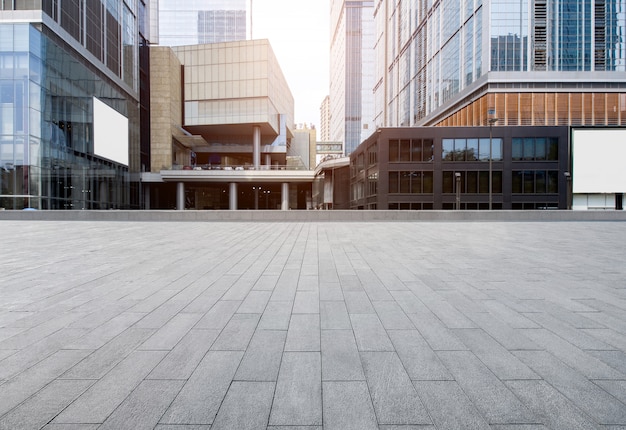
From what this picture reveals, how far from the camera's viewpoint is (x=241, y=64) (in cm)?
6078

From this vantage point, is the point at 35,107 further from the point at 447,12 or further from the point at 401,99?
the point at 401,99

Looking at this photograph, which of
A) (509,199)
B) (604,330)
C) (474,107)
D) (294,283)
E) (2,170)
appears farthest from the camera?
(474,107)

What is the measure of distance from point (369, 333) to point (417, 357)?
0.70 metres

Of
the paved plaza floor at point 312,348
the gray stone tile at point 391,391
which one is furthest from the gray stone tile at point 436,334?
the gray stone tile at point 391,391

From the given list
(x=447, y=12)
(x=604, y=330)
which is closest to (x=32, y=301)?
(x=604, y=330)

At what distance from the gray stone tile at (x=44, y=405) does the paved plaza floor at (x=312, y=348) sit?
0.01 metres

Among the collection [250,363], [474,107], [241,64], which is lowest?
[250,363]

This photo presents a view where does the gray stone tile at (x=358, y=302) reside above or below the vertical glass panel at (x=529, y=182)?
below

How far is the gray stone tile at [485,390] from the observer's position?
243cm

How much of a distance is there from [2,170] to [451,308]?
40.4m

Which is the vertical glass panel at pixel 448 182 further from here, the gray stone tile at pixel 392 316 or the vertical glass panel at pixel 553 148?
the gray stone tile at pixel 392 316

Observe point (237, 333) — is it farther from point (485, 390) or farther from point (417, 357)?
point (485, 390)

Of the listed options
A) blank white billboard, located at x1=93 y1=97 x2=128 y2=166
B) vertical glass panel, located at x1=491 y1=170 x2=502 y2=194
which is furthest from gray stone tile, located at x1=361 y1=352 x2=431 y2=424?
blank white billboard, located at x1=93 y1=97 x2=128 y2=166

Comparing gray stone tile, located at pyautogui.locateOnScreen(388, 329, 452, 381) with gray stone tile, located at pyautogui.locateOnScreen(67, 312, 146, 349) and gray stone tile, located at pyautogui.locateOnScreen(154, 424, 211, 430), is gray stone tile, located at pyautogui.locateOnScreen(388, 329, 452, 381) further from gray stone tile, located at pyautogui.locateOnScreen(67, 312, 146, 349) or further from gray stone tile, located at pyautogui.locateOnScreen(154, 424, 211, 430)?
gray stone tile, located at pyautogui.locateOnScreen(67, 312, 146, 349)
